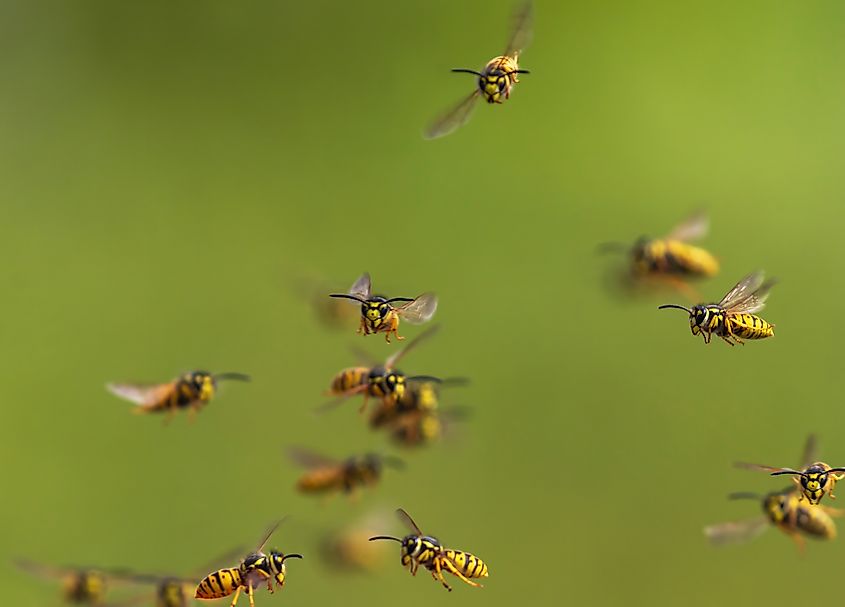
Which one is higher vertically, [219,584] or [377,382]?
[377,382]

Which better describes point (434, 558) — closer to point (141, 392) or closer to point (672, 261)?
point (141, 392)

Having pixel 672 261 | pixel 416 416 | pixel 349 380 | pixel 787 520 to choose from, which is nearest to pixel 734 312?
pixel 787 520

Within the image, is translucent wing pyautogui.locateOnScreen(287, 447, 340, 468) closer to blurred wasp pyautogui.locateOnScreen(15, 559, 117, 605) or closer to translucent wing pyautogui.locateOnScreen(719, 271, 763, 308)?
blurred wasp pyautogui.locateOnScreen(15, 559, 117, 605)

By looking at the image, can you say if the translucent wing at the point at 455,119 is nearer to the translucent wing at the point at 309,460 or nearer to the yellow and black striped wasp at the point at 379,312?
the yellow and black striped wasp at the point at 379,312

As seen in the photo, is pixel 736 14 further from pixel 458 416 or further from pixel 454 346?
pixel 458 416

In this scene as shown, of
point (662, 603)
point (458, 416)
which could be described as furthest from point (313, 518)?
point (458, 416)

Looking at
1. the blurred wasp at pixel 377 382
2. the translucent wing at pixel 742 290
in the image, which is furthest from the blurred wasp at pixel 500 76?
the translucent wing at pixel 742 290
